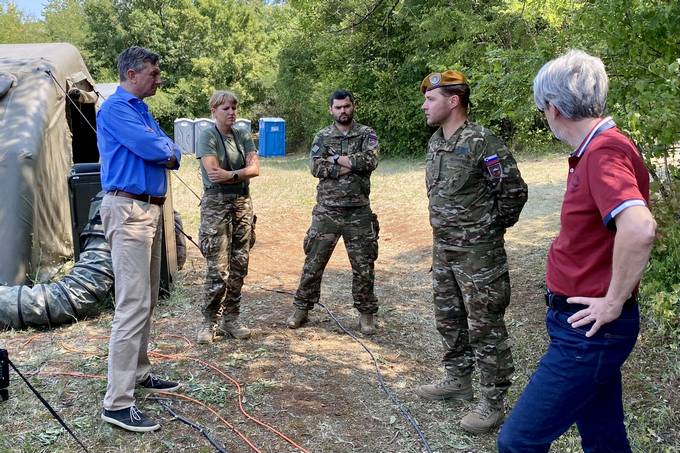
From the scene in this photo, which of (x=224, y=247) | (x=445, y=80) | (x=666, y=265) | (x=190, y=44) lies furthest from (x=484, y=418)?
(x=190, y=44)

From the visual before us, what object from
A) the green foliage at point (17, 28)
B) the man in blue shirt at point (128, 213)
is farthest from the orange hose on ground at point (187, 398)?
the green foliage at point (17, 28)

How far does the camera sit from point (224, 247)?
4.89 meters

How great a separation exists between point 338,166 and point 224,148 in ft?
2.86

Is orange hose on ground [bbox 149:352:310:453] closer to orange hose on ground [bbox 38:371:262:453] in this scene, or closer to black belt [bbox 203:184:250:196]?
orange hose on ground [bbox 38:371:262:453]

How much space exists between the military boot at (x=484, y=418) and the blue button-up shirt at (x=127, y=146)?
2.19 m

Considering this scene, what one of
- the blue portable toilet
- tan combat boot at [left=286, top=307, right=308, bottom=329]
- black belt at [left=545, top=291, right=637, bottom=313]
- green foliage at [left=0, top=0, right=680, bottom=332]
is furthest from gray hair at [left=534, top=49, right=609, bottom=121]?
the blue portable toilet

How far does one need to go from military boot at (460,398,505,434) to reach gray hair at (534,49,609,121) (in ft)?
6.45

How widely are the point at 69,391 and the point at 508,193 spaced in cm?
292

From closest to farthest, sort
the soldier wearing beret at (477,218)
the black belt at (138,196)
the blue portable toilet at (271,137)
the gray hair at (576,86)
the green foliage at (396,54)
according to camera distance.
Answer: the gray hair at (576,86) < the soldier wearing beret at (477,218) < the black belt at (138,196) < the green foliage at (396,54) < the blue portable toilet at (271,137)

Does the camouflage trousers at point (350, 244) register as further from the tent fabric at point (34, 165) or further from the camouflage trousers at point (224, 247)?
the tent fabric at point (34, 165)

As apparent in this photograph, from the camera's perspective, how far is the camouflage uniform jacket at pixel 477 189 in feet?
11.5

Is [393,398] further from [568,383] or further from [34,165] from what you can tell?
[34,165]

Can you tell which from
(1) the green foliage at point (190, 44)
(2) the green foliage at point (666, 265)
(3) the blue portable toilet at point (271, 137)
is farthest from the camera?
(1) the green foliage at point (190, 44)

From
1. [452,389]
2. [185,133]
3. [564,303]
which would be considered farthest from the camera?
[185,133]
